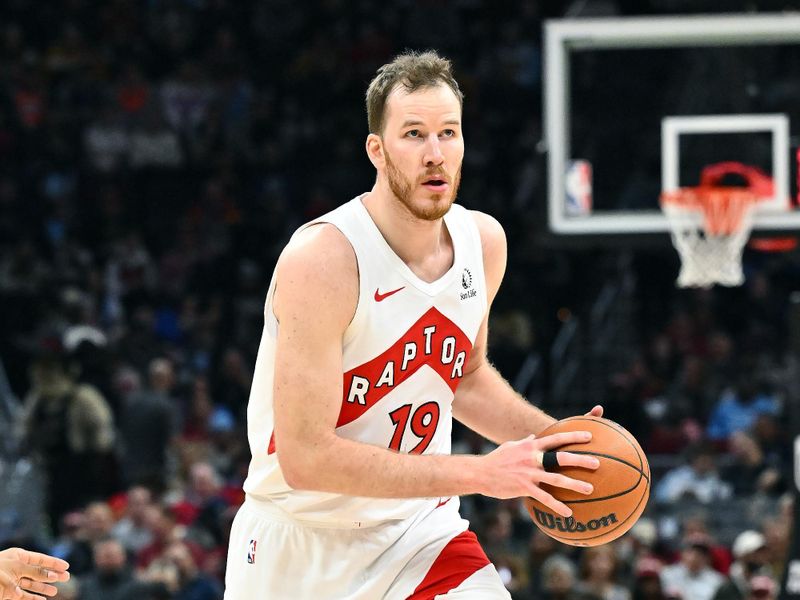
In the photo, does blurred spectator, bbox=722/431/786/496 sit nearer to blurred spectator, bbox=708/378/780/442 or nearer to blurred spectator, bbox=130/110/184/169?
blurred spectator, bbox=708/378/780/442

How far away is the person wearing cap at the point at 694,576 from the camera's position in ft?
31.3

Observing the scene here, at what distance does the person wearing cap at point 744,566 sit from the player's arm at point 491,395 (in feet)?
16.4

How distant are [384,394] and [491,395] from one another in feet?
2.04

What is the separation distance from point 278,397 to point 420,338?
1.65ft

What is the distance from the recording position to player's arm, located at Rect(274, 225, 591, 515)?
3.89 meters

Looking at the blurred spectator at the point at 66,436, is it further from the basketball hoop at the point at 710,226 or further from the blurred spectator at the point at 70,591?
the basketball hoop at the point at 710,226

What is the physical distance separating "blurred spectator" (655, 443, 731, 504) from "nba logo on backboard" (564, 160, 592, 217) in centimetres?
290

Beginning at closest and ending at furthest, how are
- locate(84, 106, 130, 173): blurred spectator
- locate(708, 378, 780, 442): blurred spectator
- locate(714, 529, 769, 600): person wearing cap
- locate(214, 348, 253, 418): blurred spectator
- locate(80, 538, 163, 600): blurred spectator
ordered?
locate(714, 529, 769, 600): person wearing cap < locate(80, 538, 163, 600): blurred spectator < locate(708, 378, 780, 442): blurred spectator < locate(214, 348, 253, 418): blurred spectator < locate(84, 106, 130, 173): blurred spectator

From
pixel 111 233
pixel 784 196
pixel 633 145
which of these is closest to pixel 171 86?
pixel 111 233

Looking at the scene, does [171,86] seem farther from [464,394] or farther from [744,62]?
[464,394]

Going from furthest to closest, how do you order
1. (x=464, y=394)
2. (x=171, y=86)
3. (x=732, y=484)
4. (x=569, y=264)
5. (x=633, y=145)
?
1. (x=171, y=86)
2. (x=569, y=264)
3. (x=732, y=484)
4. (x=633, y=145)
5. (x=464, y=394)

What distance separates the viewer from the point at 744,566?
9594 millimetres

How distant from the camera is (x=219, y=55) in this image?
16.7m

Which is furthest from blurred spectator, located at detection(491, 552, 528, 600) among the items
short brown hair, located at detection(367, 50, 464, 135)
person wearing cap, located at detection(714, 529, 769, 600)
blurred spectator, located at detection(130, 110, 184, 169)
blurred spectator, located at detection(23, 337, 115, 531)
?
blurred spectator, located at detection(130, 110, 184, 169)
